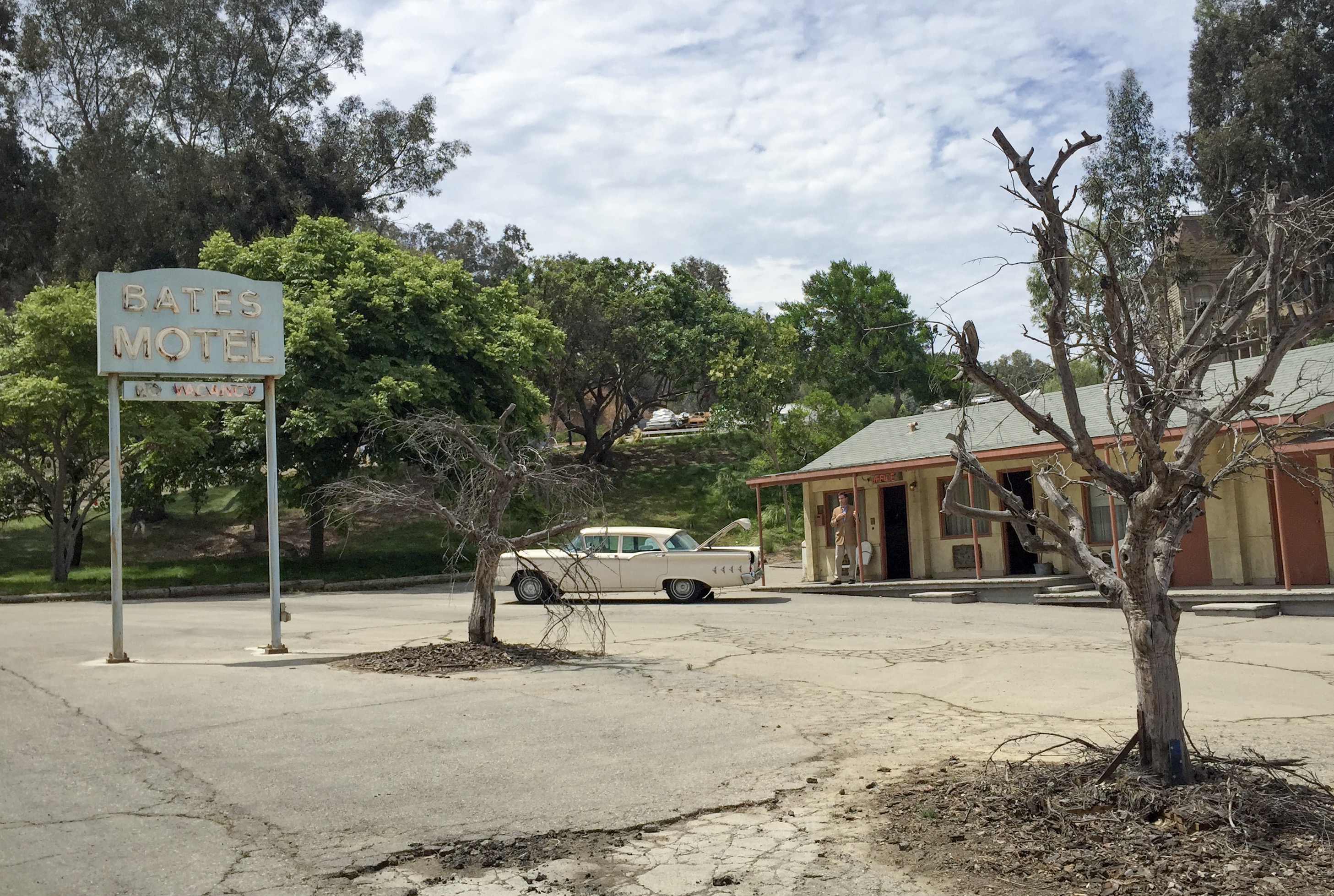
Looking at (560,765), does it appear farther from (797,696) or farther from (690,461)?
(690,461)

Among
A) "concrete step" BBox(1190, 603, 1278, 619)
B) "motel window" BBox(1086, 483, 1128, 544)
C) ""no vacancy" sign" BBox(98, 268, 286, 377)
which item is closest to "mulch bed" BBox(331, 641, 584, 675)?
""no vacancy" sign" BBox(98, 268, 286, 377)

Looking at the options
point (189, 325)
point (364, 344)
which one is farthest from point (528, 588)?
point (364, 344)

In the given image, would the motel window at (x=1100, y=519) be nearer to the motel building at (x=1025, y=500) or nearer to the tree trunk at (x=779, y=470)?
the motel building at (x=1025, y=500)

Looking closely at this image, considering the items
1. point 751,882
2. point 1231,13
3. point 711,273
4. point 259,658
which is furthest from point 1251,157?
point 711,273

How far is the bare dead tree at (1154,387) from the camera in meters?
5.08

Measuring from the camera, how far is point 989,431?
23.0 m

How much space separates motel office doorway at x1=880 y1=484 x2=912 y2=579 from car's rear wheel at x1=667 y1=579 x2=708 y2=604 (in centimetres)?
501

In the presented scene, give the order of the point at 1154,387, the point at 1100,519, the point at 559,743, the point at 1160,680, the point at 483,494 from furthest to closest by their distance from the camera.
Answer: the point at 1100,519 < the point at 483,494 < the point at 559,743 < the point at 1160,680 < the point at 1154,387

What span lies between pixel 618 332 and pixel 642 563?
26.2m

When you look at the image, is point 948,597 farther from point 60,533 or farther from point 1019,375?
point 60,533

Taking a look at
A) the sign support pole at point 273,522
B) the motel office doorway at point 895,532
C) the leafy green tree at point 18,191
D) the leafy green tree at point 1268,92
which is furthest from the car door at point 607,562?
the leafy green tree at point 18,191

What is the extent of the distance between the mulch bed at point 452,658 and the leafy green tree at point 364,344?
49.1 ft

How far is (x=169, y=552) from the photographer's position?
120ft

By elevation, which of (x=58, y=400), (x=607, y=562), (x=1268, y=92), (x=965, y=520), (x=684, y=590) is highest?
(x=1268, y=92)
